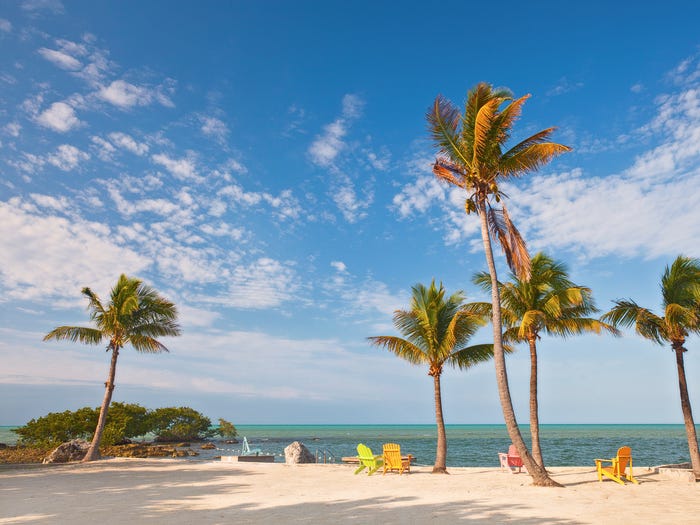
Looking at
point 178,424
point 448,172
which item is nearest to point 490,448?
point 178,424

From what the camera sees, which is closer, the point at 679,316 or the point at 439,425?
the point at 679,316

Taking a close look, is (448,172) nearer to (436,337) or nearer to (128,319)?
(436,337)

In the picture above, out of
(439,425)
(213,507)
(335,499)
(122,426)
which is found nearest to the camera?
(213,507)

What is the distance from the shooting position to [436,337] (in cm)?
1712

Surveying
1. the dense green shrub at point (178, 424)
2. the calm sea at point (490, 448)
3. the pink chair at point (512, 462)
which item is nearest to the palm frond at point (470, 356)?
the pink chair at point (512, 462)

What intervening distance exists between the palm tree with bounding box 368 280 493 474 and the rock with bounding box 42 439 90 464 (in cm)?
1531

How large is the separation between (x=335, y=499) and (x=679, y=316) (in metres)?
11.9

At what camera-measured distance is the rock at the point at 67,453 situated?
827 inches

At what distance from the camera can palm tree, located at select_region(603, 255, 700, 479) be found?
14.3 metres

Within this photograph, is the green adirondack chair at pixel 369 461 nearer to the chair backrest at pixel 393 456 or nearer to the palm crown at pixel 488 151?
the chair backrest at pixel 393 456

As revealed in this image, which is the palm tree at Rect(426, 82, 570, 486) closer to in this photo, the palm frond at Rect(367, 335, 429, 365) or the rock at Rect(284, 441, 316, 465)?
the palm frond at Rect(367, 335, 429, 365)

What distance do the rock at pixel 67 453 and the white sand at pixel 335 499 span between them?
6499 millimetres

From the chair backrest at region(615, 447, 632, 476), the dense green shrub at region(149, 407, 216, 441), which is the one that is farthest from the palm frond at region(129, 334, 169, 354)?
the dense green shrub at region(149, 407, 216, 441)

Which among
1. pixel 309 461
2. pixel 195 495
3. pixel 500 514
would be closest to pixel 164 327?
pixel 309 461
